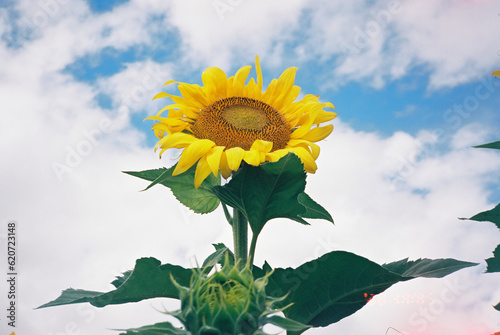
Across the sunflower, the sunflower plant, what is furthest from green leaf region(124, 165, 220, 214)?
the sunflower

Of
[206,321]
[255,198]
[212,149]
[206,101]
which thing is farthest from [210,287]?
[206,101]

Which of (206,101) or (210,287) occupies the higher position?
(206,101)

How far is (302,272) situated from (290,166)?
14.5 inches

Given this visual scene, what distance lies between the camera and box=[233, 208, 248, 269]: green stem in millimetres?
1939

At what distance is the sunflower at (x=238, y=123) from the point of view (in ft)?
6.01

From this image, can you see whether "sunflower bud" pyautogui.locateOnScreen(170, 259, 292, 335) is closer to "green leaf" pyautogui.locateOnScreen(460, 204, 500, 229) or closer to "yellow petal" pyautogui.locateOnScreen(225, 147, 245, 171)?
"yellow petal" pyautogui.locateOnScreen(225, 147, 245, 171)

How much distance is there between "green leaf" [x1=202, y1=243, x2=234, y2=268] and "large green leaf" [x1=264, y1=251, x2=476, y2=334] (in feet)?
0.65

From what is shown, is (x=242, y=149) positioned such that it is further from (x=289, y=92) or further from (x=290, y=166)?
(x=289, y=92)

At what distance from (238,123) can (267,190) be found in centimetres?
37

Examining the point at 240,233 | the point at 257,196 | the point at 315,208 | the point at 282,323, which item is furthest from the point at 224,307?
the point at 315,208

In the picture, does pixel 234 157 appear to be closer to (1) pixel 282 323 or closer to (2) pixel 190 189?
(2) pixel 190 189

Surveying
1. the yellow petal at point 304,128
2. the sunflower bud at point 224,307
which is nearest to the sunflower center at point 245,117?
the yellow petal at point 304,128

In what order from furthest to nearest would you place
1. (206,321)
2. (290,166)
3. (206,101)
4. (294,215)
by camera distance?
(206,101) < (294,215) < (290,166) < (206,321)

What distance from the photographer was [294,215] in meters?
1.85
